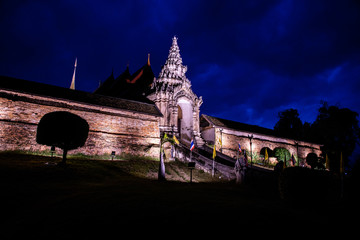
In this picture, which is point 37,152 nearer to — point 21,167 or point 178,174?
point 21,167

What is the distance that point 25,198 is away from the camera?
21.0ft

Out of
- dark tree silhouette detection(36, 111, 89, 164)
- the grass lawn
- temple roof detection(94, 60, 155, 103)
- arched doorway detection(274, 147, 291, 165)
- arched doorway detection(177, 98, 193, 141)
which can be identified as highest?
temple roof detection(94, 60, 155, 103)

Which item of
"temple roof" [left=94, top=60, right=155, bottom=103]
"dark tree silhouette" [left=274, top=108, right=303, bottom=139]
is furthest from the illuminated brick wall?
"dark tree silhouette" [left=274, top=108, right=303, bottom=139]

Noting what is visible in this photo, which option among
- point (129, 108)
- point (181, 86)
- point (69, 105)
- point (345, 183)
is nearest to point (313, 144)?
point (181, 86)

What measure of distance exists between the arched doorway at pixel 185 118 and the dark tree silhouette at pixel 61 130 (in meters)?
14.6

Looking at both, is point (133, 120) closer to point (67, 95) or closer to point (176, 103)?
point (67, 95)

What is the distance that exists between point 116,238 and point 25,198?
184 inches

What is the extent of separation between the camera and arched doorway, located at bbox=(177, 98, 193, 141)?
97.7 ft

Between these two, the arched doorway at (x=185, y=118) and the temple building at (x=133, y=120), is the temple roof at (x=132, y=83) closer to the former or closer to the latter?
the temple building at (x=133, y=120)

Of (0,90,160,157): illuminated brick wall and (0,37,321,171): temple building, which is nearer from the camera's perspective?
(0,90,160,157): illuminated brick wall

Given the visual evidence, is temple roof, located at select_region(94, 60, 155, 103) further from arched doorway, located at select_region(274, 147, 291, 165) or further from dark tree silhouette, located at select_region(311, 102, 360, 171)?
dark tree silhouette, located at select_region(311, 102, 360, 171)

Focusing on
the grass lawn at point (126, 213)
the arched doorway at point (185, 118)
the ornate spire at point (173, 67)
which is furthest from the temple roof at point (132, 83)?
the grass lawn at point (126, 213)

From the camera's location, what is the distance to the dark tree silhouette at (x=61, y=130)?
51.5 ft

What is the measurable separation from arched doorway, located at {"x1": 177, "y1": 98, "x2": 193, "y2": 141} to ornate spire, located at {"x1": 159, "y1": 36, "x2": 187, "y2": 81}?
4.58m
